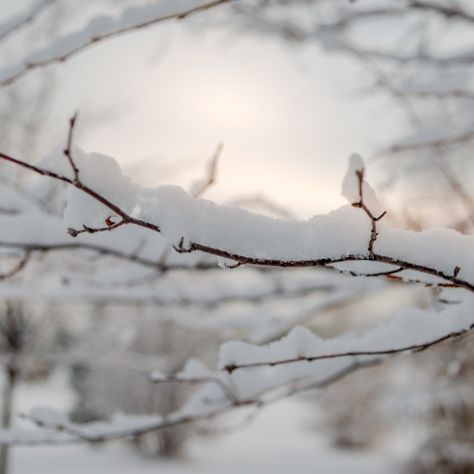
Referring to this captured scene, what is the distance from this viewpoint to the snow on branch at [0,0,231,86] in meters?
1.05

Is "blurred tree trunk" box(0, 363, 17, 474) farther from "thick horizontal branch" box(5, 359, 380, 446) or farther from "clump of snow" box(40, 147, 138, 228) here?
"clump of snow" box(40, 147, 138, 228)

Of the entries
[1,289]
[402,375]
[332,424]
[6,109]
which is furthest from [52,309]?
[332,424]

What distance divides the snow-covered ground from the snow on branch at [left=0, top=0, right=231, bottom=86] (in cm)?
1047

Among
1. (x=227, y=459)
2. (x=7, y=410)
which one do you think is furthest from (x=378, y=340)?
(x=227, y=459)

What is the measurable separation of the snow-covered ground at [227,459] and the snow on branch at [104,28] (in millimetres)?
10473

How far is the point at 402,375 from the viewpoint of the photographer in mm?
14125

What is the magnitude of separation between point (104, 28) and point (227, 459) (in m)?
13.7

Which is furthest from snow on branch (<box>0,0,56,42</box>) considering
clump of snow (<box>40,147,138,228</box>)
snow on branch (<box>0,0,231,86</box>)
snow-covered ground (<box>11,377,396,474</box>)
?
snow-covered ground (<box>11,377,396,474</box>)

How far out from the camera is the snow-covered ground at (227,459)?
1161cm

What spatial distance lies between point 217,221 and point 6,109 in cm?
709

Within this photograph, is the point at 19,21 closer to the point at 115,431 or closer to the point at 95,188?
the point at 95,188

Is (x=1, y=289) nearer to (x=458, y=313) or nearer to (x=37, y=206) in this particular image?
(x=37, y=206)

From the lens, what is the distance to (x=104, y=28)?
109cm

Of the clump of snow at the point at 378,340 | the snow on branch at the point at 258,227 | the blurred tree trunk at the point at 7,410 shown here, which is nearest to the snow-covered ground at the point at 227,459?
the blurred tree trunk at the point at 7,410
